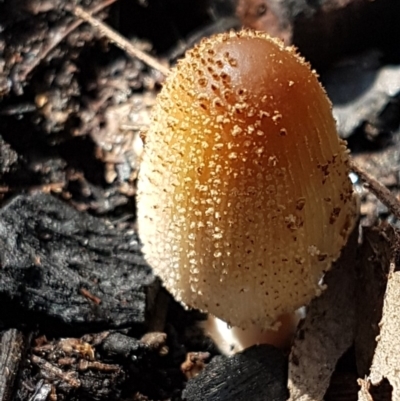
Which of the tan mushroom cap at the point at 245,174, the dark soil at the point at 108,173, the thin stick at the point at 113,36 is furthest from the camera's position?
the thin stick at the point at 113,36

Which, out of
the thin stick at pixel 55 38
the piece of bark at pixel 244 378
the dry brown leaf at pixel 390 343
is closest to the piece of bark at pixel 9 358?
the piece of bark at pixel 244 378

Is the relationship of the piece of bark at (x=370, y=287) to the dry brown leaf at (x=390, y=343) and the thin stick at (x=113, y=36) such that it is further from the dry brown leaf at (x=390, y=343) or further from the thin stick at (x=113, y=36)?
the thin stick at (x=113, y=36)

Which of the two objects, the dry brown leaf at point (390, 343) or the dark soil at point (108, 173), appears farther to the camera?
the dark soil at point (108, 173)

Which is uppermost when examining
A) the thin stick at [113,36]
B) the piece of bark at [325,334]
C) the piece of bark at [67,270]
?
the thin stick at [113,36]

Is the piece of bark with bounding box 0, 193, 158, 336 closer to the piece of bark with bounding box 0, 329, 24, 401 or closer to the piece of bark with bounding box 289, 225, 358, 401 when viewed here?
the piece of bark with bounding box 0, 329, 24, 401

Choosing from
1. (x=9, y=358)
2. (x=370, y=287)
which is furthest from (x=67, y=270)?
(x=370, y=287)

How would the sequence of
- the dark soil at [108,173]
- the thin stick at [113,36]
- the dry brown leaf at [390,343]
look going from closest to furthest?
the dry brown leaf at [390,343]
the dark soil at [108,173]
the thin stick at [113,36]

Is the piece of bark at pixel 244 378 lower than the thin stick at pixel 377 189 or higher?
lower

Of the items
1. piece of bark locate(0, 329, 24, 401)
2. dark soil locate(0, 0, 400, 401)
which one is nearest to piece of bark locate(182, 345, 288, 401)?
dark soil locate(0, 0, 400, 401)
